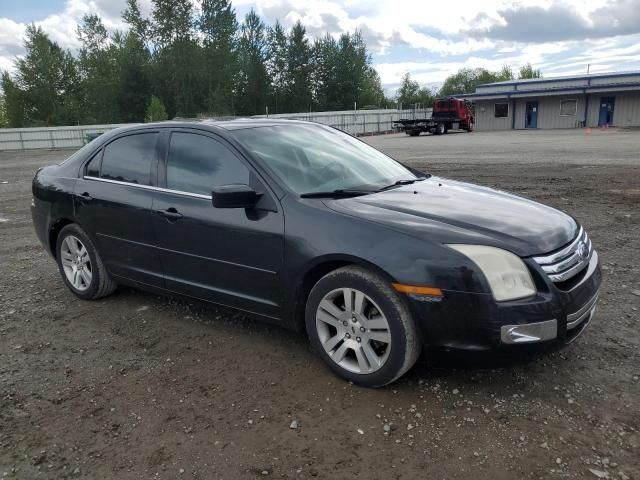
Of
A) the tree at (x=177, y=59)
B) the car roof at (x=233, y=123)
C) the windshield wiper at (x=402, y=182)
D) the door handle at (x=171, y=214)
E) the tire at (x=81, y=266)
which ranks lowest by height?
the tire at (x=81, y=266)

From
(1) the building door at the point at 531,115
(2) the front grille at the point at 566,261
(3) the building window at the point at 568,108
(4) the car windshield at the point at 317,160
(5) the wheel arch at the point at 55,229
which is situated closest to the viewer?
(2) the front grille at the point at 566,261

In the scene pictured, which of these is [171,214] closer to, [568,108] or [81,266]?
[81,266]

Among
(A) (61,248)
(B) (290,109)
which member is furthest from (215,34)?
(A) (61,248)

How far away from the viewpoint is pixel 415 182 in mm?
4156

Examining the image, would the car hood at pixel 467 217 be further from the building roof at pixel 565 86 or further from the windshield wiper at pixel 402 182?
the building roof at pixel 565 86

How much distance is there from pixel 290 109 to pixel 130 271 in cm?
6866

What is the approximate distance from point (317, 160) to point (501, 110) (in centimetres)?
4818

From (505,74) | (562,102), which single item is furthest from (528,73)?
(562,102)

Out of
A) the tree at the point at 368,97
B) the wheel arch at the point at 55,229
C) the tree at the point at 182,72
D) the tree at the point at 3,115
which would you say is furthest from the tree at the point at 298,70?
the wheel arch at the point at 55,229

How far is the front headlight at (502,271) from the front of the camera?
2766 mm

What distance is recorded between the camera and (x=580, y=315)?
117 inches

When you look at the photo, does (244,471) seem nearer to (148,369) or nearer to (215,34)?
(148,369)

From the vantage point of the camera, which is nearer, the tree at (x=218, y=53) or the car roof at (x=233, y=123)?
the car roof at (x=233, y=123)

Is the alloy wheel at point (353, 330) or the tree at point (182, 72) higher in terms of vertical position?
the tree at point (182, 72)
